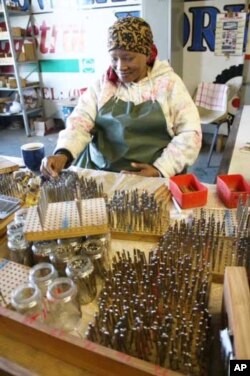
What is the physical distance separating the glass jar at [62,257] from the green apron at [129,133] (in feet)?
2.27

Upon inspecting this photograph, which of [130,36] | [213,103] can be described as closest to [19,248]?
[130,36]

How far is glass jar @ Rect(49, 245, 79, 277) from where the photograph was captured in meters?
0.63

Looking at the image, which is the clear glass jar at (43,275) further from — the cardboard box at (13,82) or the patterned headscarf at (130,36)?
the cardboard box at (13,82)

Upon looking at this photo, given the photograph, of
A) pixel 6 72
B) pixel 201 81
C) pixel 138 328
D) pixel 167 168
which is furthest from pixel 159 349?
pixel 6 72

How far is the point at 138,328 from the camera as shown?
1.50ft

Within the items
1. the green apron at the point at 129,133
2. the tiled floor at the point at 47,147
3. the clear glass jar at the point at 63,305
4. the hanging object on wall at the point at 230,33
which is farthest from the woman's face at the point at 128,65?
the hanging object on wall at the point at 230,33

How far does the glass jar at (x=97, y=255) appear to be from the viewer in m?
0.64

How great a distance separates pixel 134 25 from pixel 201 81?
2.28m

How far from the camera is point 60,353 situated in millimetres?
455

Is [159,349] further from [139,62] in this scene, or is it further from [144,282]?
[139,62]

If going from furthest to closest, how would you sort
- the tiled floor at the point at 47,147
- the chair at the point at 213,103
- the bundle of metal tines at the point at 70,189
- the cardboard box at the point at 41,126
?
1. the cardboard box at the point at 41,126
2. the chair at the point at 213,103
3. the tiled floor at the point at 47,147
4. the bundle of metal tines at the point at 70,189

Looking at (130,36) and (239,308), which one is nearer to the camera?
(239,308)

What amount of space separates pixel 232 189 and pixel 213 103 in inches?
97.4

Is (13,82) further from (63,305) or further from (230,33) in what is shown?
(63,305)
